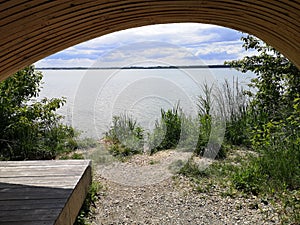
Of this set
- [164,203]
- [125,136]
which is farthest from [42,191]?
[125,136]

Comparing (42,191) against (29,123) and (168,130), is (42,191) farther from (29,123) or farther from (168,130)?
(168,130)

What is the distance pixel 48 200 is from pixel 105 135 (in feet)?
10.6

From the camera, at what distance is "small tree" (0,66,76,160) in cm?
462

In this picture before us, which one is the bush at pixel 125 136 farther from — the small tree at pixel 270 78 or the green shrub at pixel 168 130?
the small tree at pixel 270 78

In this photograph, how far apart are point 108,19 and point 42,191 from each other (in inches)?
61.6

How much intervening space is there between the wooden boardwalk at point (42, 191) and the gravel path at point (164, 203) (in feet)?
1.16

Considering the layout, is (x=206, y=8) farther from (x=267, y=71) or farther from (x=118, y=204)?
(x=267, y=71)

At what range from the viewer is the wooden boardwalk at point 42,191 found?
2.08m

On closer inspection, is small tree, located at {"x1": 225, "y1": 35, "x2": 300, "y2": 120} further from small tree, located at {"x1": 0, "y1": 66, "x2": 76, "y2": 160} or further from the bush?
small tree, located at {"x1": 0, "y1": 66, "x2": 76, "y2": 160}

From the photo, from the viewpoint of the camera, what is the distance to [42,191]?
2.48 m

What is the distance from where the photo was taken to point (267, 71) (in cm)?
529

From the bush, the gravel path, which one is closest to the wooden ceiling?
the gravel path

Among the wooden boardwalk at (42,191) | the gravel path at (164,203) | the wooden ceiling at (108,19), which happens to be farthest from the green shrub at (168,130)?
the wooden ceiling at (108,19)

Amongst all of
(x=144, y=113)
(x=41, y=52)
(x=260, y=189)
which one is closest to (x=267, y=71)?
(x=144, y=113)
